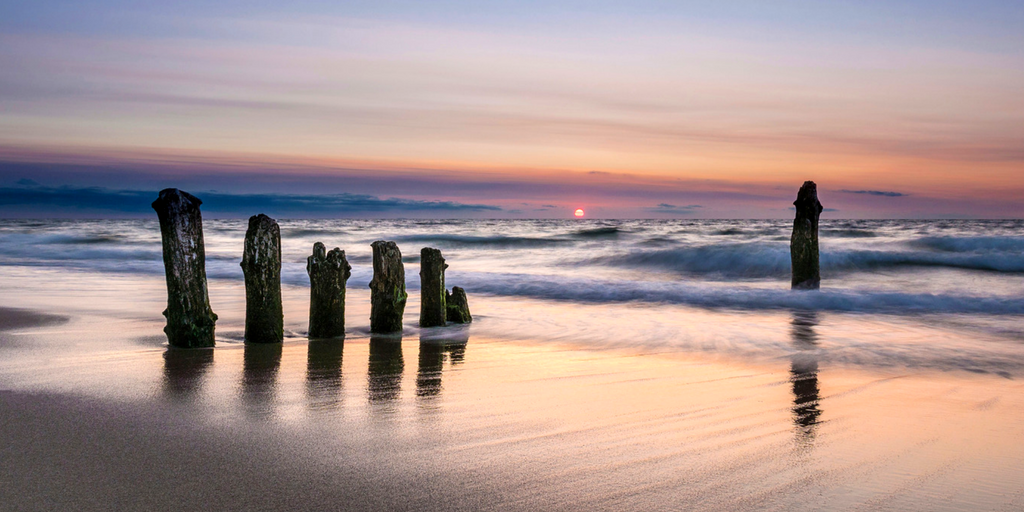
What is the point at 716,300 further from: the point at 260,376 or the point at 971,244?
the point at 971,244

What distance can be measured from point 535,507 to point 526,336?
5087 mm

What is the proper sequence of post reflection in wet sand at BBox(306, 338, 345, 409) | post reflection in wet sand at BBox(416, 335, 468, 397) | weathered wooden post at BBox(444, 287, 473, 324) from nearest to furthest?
post reflection in wet sand at BBox(306, 338, 345, 409), post reflection in wet sand at BBox(416, 335, 468, 397), weathered wooden post at BBox(444, 287, 473, 324)

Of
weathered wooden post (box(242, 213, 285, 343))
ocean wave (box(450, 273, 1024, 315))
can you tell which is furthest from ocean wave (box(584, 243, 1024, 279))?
weathered wooden post (box(242, 213, 285, 343))

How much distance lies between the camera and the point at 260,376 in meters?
5.29

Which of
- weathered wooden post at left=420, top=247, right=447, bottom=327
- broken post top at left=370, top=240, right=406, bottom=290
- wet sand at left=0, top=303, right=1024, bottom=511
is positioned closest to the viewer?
wet sand at left=0, top=303, right=1024, bottom=511

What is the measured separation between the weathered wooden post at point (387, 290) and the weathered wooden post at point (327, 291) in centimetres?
39

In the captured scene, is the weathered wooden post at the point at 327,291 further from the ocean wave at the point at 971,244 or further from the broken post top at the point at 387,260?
the ocean wave at the point at 971,244

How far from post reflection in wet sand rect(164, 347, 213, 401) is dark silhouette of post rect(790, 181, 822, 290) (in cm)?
1070

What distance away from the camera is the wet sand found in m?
2.97

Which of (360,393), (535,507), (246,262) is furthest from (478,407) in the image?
(246,262)

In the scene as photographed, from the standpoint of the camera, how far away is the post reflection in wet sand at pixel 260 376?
4.38 m

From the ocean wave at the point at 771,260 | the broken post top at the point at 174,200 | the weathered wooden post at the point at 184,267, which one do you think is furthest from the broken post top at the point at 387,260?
the ocean wave at the point at 771,260

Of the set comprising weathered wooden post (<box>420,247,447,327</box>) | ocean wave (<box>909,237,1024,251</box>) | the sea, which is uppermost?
ocean wave (<box>909,237,1024,251</box>)

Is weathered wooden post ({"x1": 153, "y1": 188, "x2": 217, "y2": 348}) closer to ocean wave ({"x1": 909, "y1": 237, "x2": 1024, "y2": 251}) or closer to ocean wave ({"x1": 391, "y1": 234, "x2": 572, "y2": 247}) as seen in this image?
ocean wave ({"x1": 909, "y1": 237, "x2": 1024, "y2": 251})
